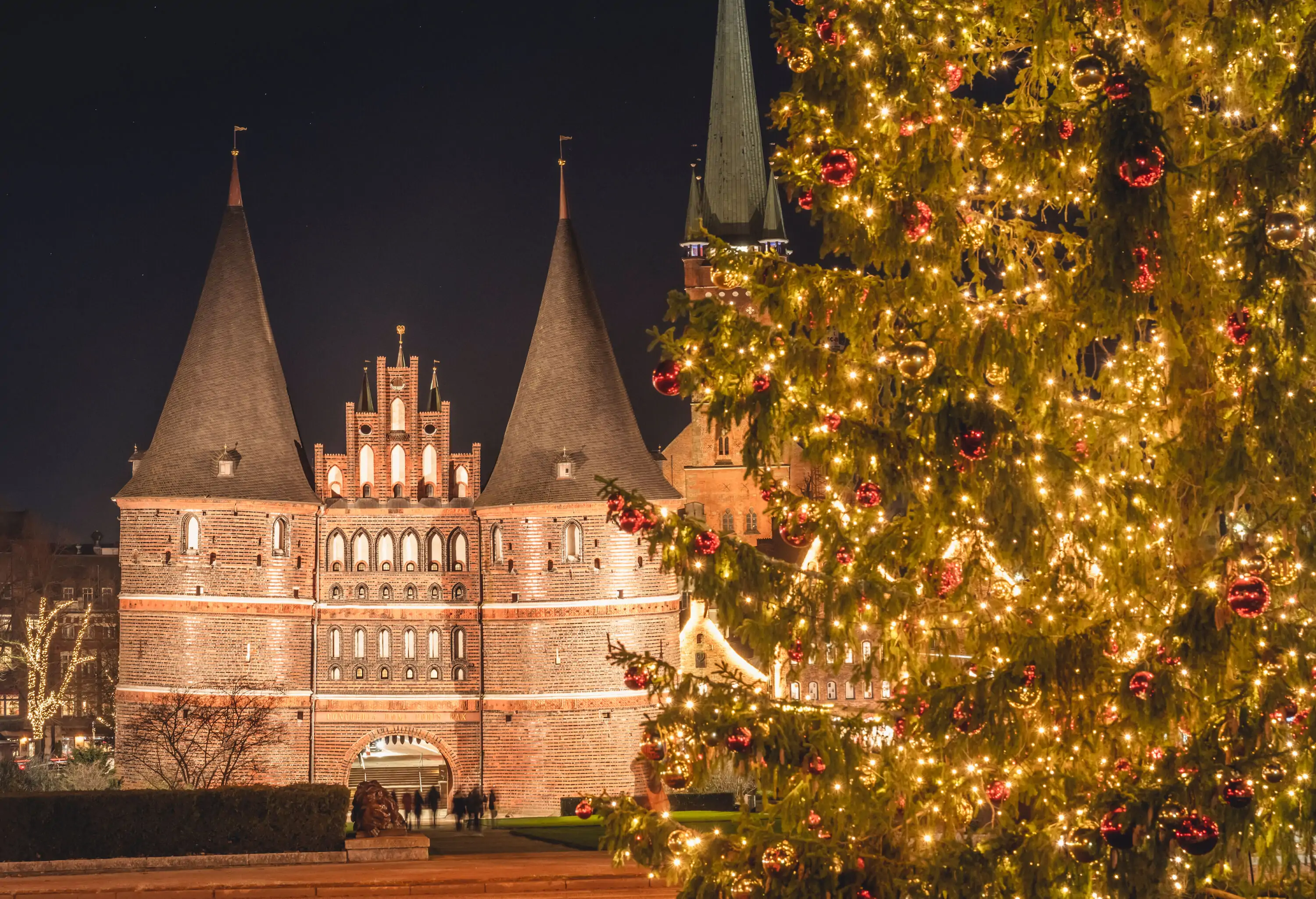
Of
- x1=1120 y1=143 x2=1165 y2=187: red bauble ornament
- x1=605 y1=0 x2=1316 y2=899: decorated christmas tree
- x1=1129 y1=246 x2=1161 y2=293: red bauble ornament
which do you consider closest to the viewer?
x1=605 y1=0 x2=1316 y2=899: decorated christmas tree

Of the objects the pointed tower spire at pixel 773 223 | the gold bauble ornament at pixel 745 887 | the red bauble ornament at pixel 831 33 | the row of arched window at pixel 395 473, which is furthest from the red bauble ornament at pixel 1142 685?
the pointed tower spire at pixel 773 223

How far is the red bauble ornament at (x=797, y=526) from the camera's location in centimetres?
962

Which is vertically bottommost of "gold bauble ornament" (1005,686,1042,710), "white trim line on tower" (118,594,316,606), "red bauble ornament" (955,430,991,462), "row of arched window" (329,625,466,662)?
"gold bauble ornament" (1005,686,1042,710)

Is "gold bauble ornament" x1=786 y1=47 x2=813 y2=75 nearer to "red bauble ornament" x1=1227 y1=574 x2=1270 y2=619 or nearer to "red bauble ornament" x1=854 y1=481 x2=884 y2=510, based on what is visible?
"red bauble ornament" x1=854 y1=481 x2=884 y2=510

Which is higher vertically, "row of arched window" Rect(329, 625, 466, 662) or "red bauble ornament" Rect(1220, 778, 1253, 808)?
"row of arched window" Rect(329, 625, 466, 662)

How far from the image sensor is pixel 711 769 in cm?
906

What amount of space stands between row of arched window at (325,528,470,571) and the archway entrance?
389 cm

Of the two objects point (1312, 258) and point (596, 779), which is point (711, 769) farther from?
point (596, 779)

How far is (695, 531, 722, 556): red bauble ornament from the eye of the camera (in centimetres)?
889

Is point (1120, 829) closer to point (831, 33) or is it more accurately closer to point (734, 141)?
point (831, 33)

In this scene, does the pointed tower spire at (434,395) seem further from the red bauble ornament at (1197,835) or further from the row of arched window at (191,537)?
the red bauble ornament at (1197,835)

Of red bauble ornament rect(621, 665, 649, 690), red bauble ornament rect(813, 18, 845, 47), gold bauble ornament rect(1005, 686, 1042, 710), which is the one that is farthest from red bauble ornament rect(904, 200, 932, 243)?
red bauble ornament rect(621, 665, 649, 690)

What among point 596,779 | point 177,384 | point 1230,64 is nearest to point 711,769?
point 1230,64

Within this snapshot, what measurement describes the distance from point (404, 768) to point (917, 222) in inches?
1607
